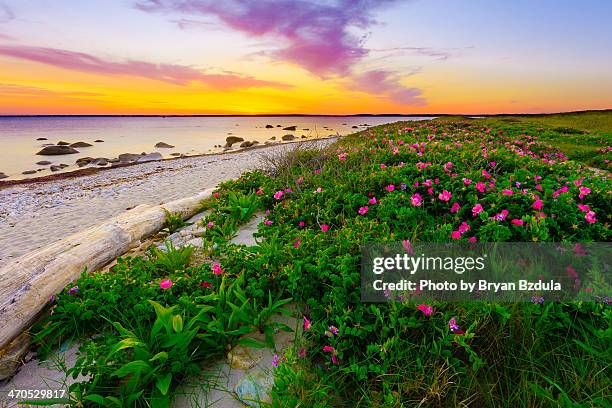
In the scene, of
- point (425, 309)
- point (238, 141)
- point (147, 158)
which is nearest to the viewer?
point (425, 309)

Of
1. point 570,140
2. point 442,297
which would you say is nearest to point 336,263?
point 442,297

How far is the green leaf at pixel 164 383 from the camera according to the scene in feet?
7.44

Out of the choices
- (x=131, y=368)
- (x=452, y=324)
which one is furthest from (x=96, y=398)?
(x=452, y=324)

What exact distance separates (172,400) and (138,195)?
11.2 meters

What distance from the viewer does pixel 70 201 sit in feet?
38.7

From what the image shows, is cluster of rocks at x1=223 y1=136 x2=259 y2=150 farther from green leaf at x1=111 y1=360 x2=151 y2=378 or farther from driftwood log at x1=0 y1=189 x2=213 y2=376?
green leaf at x1=111 y1=360 x2=151 y2=378

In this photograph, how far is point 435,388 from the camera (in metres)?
2.21

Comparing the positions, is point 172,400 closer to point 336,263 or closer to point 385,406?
point 385,406

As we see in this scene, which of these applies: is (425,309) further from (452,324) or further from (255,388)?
(255,388)

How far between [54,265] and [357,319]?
145 inches

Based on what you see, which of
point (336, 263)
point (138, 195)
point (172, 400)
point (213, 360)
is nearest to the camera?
point (172, 400)

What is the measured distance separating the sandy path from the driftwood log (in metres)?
3.31

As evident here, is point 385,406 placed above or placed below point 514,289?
below

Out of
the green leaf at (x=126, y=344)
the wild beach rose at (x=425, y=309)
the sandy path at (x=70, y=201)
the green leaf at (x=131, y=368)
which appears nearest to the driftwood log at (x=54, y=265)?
the green leaf at (x=126, y=344)
